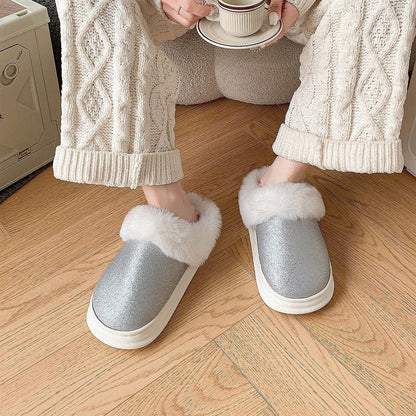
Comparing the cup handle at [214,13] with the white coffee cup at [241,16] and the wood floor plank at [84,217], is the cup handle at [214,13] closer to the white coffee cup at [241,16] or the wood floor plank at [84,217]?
the white coffee cup at [241,16]

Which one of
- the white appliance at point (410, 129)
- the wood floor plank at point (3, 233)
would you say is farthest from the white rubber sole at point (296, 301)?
the wood floor plank at point (3, 233)

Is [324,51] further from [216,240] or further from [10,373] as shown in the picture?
[10,373]

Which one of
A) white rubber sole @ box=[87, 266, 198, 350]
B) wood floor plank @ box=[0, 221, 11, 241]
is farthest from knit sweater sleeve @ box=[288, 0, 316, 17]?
wood floor plank @ box=[0, 221, 11, 241]

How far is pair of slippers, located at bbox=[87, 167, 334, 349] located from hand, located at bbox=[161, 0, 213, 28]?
29cm

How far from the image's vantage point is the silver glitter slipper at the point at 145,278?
0.77 metres

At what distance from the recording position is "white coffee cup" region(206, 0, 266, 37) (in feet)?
2.12

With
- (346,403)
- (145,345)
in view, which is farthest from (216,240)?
(346,403)

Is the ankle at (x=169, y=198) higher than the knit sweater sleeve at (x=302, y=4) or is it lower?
lower

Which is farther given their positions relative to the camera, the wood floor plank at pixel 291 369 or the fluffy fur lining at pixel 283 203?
the fluffy fur lining at pixel 283 203

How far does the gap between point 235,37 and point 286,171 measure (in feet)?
0.85

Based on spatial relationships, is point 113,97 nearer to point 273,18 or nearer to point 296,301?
point 273,18

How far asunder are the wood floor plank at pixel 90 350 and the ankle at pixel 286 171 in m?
0.17

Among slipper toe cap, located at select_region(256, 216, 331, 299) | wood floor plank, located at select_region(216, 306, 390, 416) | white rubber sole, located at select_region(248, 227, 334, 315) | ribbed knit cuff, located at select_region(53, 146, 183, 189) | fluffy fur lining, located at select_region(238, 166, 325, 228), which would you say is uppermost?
ribbed knit cuff, located at select_region(53, 146, 183, 189)

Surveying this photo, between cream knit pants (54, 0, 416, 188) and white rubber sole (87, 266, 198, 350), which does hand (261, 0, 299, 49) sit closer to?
cream knit pants (54, 0, 416, 188)
